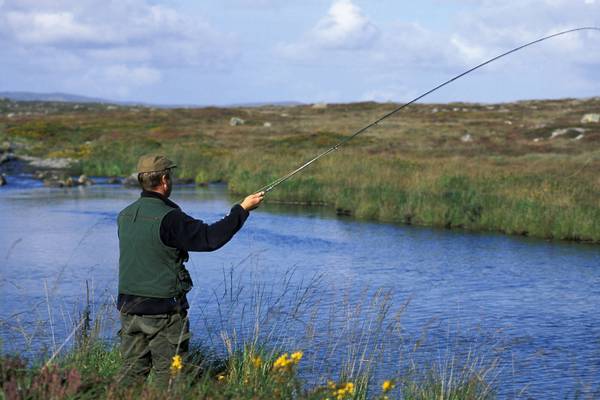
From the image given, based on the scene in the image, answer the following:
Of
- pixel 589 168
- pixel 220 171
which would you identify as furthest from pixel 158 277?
pixel 220 171

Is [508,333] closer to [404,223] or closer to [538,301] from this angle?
[538,301]

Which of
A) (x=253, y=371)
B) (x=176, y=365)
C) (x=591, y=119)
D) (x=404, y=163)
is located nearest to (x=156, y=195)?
(x=176, y=365)

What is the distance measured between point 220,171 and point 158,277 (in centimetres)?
2445

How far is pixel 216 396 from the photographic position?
4410 mm

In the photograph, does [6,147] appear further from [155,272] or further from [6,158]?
[155,272]

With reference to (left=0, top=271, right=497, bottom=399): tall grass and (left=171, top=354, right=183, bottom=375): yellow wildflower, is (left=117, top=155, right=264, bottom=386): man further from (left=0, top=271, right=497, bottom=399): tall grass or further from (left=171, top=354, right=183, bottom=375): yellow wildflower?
(left=171, top=354, right=183, bottom=375): yellow wildflower

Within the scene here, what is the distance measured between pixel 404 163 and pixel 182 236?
68.7ft

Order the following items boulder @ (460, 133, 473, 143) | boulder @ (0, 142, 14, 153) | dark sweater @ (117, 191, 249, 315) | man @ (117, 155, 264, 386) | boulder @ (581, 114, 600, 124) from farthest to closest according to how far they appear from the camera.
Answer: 1. boulder @ (581, 114, 600, 124)
2. boulder @ (460, 133, 473, 143)
3. boulder @ (0, 142, 14, 153)
4. man @ (117, 155, 264, 386)
5. dark sweater @ (117, 191, 249, 315)

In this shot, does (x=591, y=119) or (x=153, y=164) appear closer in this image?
(x=153, y=164)

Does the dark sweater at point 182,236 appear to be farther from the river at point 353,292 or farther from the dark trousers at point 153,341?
the river at point 353,292

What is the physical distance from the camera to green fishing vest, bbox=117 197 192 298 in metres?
4.87

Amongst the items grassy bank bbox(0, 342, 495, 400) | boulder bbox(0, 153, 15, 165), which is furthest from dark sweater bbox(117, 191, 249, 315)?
boulder bbox(0, 153, 15, 165)

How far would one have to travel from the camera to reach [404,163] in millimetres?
25391

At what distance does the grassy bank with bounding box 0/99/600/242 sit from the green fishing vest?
13.1 metres
